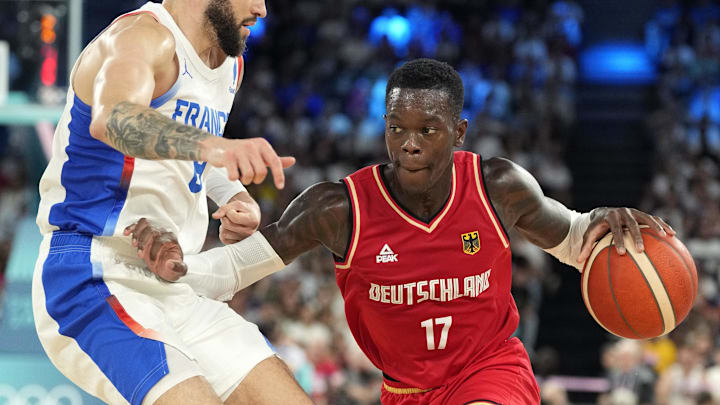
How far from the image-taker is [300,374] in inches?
341

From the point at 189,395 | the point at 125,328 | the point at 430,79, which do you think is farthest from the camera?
the point at 430,79

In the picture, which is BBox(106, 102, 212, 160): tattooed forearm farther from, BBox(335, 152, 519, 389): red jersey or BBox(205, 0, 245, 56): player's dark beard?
BBox(335, 152, 519, 389): red jersey

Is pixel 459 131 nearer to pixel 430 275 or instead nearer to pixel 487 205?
pixel 487 205

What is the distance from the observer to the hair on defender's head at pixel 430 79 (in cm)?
348

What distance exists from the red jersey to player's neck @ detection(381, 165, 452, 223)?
0.07 feet

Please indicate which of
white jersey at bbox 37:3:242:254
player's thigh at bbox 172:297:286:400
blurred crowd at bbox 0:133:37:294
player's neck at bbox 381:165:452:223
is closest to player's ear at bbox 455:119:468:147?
player's neck at bbox 381:165:452:223

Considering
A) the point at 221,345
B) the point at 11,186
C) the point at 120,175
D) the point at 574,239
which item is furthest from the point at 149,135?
the point at 11,186

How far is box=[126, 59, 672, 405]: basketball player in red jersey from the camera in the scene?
3627 mm

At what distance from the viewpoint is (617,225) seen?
3713mm

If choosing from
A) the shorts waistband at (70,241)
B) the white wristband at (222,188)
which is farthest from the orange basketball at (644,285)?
the shorts waistband at (70,241)

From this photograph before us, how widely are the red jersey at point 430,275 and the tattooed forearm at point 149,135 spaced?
45.2 inches

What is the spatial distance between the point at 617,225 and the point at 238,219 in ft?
4.99

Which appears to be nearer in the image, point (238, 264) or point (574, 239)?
point (238, 264)

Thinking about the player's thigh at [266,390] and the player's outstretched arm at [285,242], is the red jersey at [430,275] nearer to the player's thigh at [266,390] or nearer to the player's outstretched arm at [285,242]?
the player's outstretched arm at [285,242]
